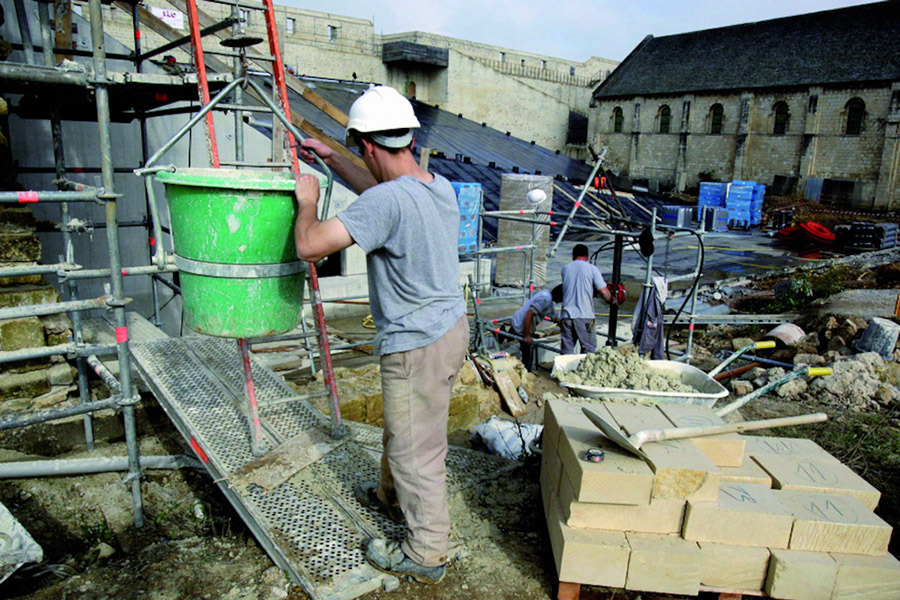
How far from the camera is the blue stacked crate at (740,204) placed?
87.9 feet

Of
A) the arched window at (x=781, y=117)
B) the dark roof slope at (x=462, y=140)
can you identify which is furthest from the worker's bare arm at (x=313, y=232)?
the arched window at (x=781, y=117)

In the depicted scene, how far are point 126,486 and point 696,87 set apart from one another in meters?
40.8

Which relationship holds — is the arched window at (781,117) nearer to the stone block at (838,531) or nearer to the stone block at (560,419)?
the stone block at (560,419)

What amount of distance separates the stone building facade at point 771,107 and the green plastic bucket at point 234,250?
3597cm

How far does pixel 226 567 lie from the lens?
9.43ft

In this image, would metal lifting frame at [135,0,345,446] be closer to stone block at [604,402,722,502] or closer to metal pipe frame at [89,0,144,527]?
A: metal pipe frame at [89,0,144,527]

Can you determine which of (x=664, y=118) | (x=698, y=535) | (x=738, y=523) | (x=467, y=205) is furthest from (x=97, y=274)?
(x=664, y=118)

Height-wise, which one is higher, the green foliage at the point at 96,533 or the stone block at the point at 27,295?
the stone block at the point at 27,295

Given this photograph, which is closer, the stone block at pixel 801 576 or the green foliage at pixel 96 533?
the stone block at pixel 801 576

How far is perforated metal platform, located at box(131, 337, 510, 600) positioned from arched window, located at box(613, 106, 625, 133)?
1648 inches

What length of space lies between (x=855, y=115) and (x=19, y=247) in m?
38.5

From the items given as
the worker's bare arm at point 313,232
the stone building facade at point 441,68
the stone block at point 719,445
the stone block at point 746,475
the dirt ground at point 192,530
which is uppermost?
the stone building facade at point 441,68

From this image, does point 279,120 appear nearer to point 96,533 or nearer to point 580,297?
point 96,533

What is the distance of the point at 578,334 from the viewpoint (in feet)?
25.0
